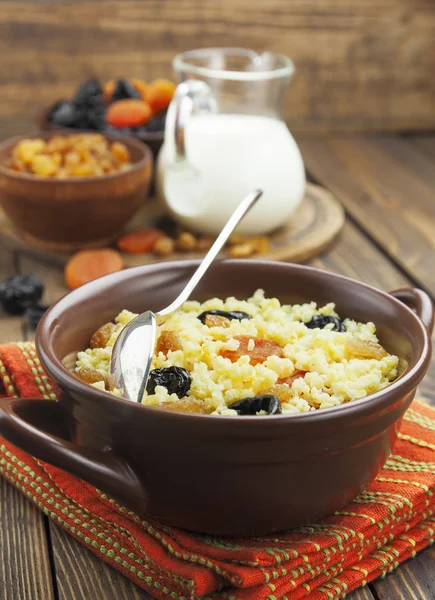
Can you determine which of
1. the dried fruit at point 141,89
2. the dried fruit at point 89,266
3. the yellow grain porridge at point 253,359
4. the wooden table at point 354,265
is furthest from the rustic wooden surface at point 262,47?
the yellow grain porridge at point 253,359

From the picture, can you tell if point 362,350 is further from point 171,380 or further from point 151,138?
point 151,138

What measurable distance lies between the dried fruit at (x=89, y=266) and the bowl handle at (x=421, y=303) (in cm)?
68

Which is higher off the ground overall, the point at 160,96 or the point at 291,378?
the point at 291,378

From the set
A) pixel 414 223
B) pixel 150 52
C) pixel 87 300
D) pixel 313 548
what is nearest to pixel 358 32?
pixel 150 52

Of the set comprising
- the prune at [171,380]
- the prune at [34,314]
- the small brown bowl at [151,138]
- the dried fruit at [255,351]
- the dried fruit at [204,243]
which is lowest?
the dried fruit at [204,243]

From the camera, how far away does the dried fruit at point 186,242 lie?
1.90m

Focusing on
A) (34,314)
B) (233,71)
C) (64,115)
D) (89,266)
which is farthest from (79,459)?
(64,115)

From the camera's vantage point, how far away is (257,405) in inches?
37.4

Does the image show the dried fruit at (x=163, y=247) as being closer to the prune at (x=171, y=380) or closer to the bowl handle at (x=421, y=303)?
the bowl handle at (x=421, y=303)

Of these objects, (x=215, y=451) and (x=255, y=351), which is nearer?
(x=215, y=451)

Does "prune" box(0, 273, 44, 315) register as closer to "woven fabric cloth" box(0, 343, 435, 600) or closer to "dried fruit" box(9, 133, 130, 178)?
"dried fruit" box(9, 133, 130, 178)

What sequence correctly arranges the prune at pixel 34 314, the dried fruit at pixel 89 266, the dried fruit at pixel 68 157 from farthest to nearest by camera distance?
the dried fruit at pixel 68 157 → the dried fruit at pixel 89 266 → the prune at pixel 34 314

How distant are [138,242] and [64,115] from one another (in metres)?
0.49

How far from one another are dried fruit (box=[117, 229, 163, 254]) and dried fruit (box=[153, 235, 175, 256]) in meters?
0.01
